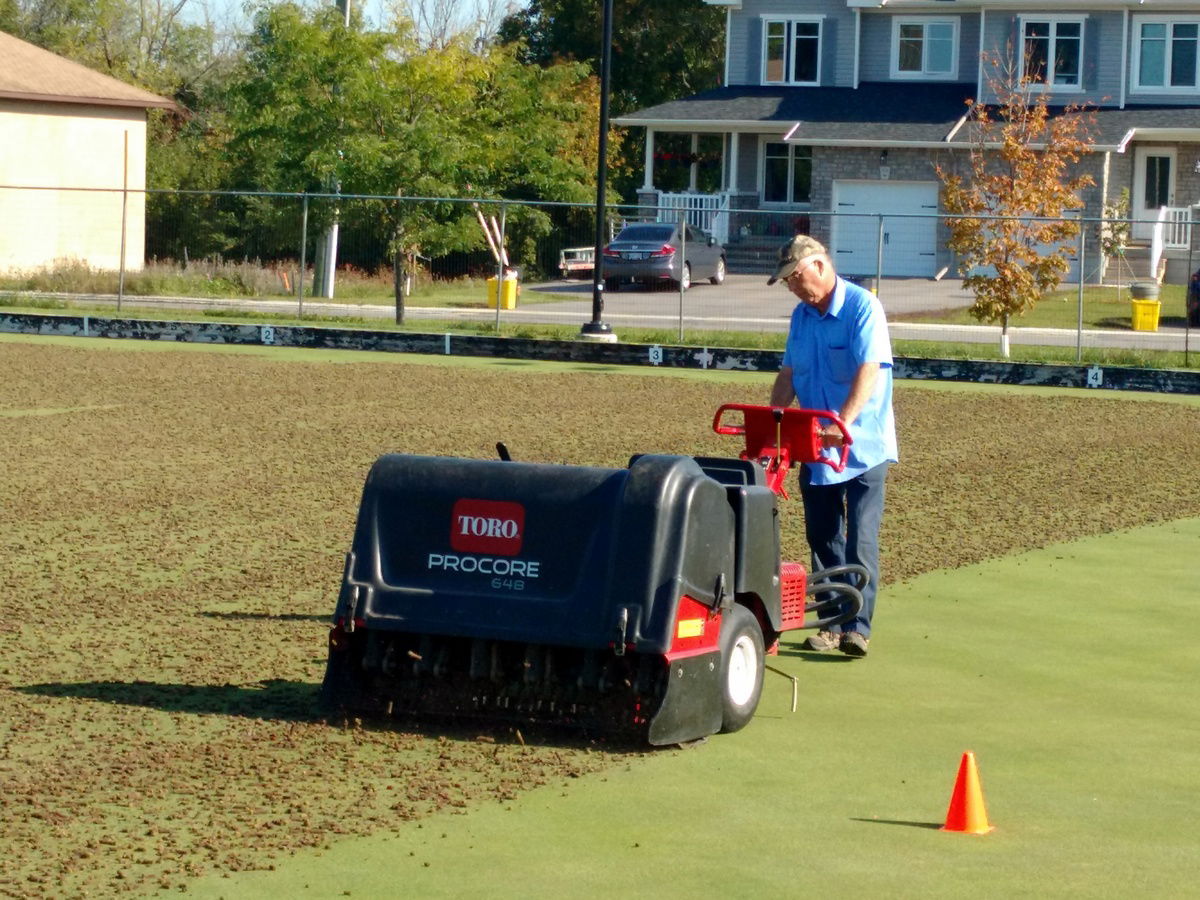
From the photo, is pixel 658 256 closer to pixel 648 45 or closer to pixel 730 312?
pixel 730 312

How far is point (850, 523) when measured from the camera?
8.24 meters

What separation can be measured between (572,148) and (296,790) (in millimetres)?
51056

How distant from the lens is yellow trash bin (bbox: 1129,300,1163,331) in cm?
3188

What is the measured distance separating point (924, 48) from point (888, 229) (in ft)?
24.6

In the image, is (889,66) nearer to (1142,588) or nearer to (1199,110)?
(1199,110)

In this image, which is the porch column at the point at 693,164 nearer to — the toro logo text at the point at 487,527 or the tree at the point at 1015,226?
the tree at the point at 1015,226

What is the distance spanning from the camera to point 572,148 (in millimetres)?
56062

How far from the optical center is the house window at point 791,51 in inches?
2029

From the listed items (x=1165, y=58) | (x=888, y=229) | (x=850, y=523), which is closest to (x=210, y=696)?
(x=850, y=523)

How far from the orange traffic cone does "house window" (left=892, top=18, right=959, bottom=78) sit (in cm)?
4626

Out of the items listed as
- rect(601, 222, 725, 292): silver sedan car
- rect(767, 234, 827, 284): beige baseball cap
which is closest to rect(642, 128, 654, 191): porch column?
rect(601, 222, 725, 292): silver sedan car

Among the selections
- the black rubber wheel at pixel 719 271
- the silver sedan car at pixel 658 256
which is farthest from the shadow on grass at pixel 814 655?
the black rubber wheel at pixel 719 271

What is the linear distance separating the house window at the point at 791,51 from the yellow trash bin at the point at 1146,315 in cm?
2120

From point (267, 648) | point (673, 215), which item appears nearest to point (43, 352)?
point (267, 648)
